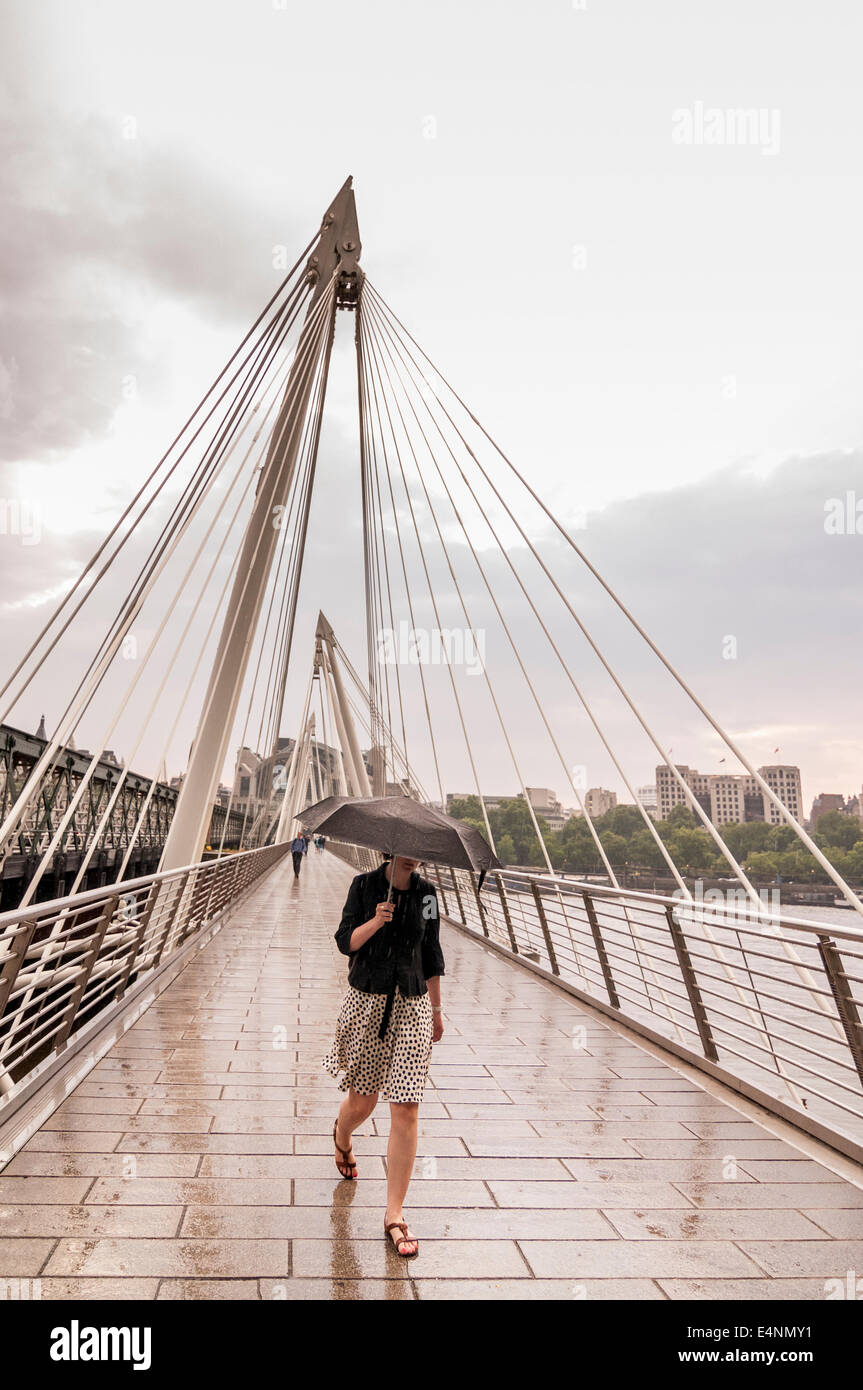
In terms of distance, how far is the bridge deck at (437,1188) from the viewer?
2887mm

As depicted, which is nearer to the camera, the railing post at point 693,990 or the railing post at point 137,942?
the railing post at point 693,990

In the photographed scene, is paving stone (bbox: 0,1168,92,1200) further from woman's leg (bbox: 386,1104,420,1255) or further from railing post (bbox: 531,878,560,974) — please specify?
railing post (bbox: 531,878,560,974)

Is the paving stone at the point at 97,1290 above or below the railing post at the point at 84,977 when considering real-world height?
below

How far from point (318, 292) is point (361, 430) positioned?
359 centimetres

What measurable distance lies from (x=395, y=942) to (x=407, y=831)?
466 mm

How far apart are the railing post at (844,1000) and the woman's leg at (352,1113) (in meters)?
2.09

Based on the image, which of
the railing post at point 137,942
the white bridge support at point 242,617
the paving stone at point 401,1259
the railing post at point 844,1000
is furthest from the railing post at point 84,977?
the white bridge support at point 242,617

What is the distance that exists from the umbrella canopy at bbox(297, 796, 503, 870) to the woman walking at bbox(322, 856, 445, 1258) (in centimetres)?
15

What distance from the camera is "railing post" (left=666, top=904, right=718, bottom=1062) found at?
5.77 m

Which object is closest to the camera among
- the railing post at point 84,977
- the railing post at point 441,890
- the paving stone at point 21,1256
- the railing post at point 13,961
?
the paving stone at point 21,1256

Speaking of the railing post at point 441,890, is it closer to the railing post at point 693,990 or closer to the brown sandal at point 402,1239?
the railing post at point 693,990

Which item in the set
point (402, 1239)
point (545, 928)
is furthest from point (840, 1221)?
point (545, 928)

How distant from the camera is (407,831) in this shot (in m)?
3.29
